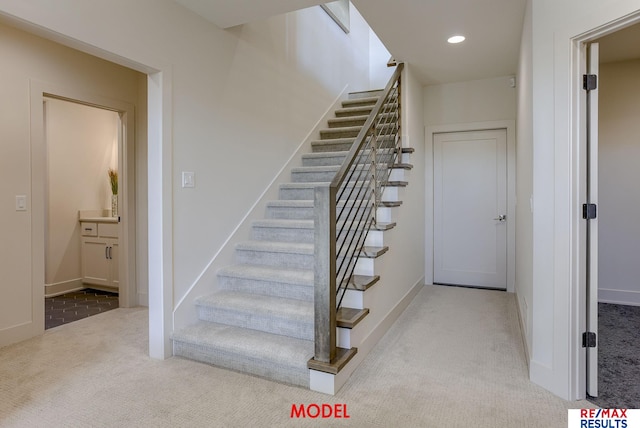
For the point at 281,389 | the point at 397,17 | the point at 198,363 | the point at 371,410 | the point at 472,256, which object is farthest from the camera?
the point at 472,256

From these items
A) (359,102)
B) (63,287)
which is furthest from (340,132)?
(63,287)

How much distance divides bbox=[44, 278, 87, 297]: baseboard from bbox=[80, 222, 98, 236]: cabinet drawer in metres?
0.60

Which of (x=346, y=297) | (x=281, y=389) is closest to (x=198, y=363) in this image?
(x=281, y=389)

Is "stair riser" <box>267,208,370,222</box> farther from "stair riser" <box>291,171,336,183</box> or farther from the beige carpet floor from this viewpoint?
the beige carpet floor

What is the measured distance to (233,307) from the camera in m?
2.67

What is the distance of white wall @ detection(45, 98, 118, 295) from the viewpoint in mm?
4418

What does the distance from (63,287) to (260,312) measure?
3292 millimetres

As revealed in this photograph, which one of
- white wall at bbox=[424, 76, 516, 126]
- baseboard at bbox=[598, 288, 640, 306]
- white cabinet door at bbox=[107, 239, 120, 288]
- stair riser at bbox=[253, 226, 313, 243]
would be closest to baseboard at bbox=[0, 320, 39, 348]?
white cabinet door at bbox=[107, 239, 120, 288]

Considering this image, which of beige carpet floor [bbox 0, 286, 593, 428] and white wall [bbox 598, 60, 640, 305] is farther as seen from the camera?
white wall [bbox 598, 60, 640, 305]

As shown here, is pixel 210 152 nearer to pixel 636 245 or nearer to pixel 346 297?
pixel 346 297

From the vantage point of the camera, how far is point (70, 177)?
4645mm

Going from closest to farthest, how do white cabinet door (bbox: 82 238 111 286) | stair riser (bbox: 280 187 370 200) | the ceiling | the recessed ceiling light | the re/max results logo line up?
the re/max results logo → the ceiling → the recessed ceiling light → stair riser (bbox: 280 187 370 200) → white cabinet door (bbox: 82 238 111 286)

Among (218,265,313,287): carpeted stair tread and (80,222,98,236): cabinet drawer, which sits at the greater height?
(80,222,98,236): cabinet drawer

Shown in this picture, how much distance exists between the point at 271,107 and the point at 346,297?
213 cm
